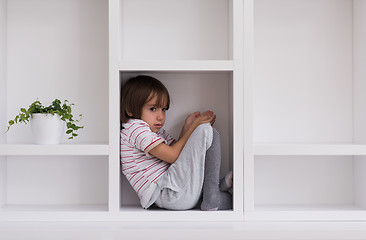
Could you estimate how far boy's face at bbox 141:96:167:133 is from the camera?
1.62 metres

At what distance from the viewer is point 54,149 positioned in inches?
57.8

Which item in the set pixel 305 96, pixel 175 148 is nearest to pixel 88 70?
pixel 175 148

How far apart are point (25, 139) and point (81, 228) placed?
536mm

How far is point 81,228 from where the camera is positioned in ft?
4.53

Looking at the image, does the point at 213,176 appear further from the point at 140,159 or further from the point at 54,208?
the point at 54,208

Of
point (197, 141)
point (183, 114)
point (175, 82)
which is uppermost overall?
point (175, 82)

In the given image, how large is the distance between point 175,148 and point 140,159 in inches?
5.5

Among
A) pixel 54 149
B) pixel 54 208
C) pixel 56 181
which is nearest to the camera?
pixel 54 149

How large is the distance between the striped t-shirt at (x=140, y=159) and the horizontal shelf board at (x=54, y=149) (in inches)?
3.8

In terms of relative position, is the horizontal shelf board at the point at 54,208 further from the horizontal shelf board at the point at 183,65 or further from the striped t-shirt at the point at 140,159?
the horizontal shelf board at the point at 183,65

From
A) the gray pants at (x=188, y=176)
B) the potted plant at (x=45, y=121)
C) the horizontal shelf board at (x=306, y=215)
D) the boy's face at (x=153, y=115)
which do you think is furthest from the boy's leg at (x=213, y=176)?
the potted plant at (x=45, y=121)

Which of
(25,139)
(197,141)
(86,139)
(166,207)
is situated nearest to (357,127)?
(197,141)

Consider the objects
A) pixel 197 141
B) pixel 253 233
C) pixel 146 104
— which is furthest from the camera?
pixel 146 104

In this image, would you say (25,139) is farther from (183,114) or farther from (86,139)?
(183,114)
